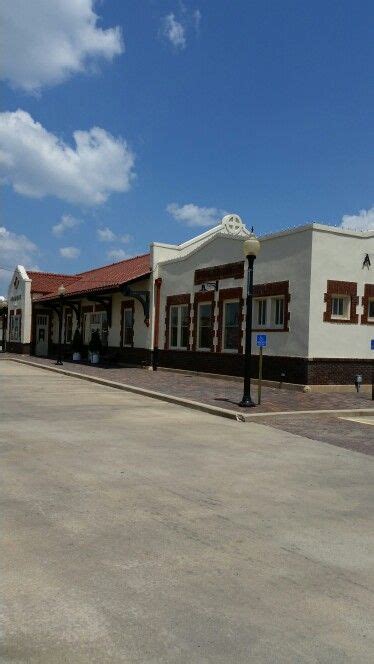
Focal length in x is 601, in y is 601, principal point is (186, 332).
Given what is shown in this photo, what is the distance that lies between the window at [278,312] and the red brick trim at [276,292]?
223 mm

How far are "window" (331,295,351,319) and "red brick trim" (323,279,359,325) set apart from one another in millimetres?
155

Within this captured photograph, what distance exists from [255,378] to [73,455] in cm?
1285

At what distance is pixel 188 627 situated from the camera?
11.6ft

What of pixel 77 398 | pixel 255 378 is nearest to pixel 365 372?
pixel 255 378

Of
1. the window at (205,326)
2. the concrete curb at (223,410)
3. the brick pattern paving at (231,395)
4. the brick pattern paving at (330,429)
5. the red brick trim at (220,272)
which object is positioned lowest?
the brick pattern paving at (330,429)

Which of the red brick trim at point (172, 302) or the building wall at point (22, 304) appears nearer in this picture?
the red brick trim at point (172, 302)

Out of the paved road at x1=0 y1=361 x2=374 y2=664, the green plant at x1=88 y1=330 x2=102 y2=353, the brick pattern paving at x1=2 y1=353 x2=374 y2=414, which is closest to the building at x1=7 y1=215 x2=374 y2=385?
the green plant at x1=88 y1=330 x2=102 y2=353

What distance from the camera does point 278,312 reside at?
65.8 feet

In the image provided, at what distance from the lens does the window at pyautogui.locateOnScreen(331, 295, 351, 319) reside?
18.9 meters

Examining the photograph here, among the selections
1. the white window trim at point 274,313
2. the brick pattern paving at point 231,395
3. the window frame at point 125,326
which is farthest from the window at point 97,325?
the white window trim at point 274,313

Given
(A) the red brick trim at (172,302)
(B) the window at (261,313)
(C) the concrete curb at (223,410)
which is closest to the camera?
(C) the concrete curb at (223,410)

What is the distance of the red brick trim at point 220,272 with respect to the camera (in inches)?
858

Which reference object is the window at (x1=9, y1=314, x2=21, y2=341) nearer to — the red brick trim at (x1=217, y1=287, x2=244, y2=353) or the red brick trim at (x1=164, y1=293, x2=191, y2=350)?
the red brick trim at (x1=164, y1=293, x2=191, y2=350)

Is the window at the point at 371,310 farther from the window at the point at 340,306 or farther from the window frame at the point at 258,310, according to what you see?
the window frame at the point at 258,310
